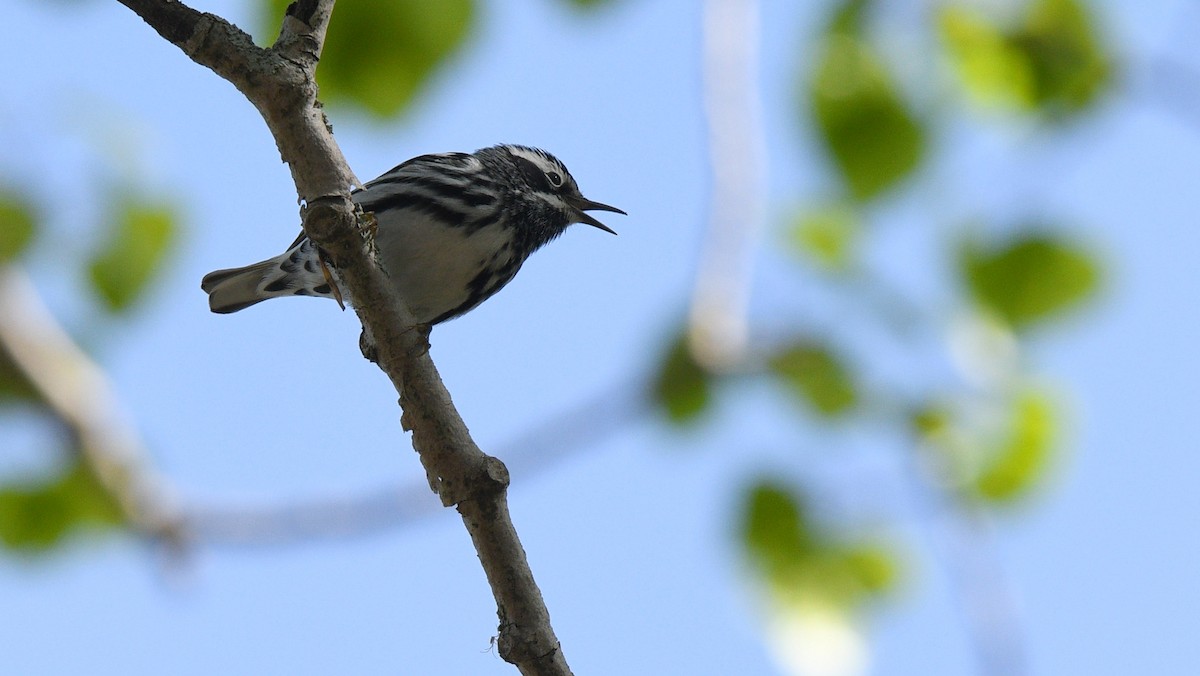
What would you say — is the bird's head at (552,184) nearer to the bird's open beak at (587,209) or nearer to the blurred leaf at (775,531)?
the bird's open beak at (587,209)

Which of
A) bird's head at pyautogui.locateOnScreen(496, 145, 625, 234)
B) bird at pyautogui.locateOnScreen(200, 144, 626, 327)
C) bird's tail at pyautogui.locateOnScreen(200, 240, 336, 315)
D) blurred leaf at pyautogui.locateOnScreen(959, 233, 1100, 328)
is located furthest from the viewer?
bird's head at pyautogui.locateOnScreen(496, 145, 625, 234)

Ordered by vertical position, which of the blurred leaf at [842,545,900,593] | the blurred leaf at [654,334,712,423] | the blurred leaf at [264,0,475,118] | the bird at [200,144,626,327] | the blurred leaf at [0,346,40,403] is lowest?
the blurred leaf at [842,545,900,593]

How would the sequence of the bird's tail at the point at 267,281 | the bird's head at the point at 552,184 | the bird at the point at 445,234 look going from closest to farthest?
the bird at the point at 445,234, the bird's tail at the point at 267,281, the bird's head at the point at 552,184

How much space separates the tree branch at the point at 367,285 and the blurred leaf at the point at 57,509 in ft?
2.73

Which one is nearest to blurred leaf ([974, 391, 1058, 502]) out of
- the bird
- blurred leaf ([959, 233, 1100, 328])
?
blurred leaf ([959, 233, 1100, 328])

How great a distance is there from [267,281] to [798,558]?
2.72 m

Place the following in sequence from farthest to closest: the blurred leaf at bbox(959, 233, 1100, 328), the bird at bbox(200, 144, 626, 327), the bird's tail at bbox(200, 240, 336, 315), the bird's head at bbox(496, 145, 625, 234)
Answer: the bird's head at bbox(496, 145, 625, 234) < the bird's tail at bbox(200, 240, 336, 315) < the bird at bbox(200, 144, 626, 327) < the blurred leaf at bbox(959, 233, 1100, 328)

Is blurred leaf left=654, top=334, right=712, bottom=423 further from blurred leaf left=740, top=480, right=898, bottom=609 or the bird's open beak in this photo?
the bird's open beak

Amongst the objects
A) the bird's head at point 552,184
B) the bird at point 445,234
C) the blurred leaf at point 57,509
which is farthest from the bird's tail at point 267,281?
the blurred leaf at point 57,509

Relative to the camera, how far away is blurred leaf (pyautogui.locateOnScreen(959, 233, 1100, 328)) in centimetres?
207

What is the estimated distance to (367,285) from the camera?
230 centimetres

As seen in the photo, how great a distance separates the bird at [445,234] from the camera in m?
3.81

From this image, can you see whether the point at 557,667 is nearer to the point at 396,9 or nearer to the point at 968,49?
the point at 396,9

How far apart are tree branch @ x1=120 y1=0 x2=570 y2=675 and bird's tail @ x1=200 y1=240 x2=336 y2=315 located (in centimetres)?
169
